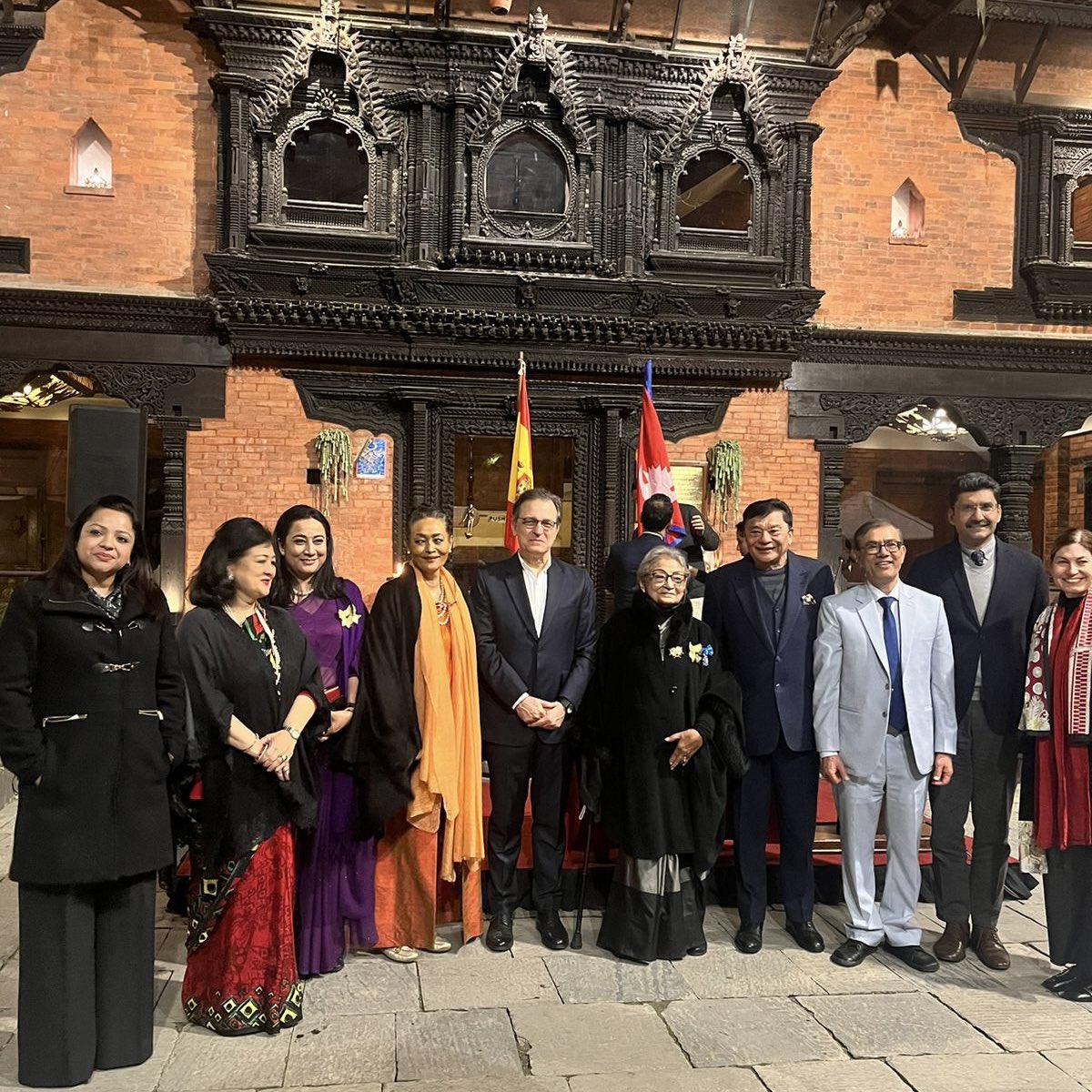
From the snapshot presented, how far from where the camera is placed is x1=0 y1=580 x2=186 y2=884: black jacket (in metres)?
3.08

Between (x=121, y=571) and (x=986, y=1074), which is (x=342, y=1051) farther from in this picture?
(x=986, y=1074)

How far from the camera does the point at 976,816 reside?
4449 mm

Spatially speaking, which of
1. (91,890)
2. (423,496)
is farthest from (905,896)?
(423,496)

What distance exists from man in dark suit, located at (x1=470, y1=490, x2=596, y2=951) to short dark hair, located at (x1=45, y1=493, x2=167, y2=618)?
61.8 inches

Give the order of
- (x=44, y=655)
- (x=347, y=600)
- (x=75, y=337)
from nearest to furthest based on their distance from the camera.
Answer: (x=44, y=655) < (x=347, y=600) < (x=75, y=337)

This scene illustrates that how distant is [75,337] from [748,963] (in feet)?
26.1

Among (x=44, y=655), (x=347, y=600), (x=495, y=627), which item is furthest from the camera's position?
(x=495, y=627)

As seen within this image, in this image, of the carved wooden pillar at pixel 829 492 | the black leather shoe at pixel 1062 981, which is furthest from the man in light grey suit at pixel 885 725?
the carved wooden pillar at pixel 829 492

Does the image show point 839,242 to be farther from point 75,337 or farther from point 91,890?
point 91,890

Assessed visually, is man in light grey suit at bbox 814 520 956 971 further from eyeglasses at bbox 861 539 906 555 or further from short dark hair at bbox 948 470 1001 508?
short dark hair at bbox 948 470 1001 508

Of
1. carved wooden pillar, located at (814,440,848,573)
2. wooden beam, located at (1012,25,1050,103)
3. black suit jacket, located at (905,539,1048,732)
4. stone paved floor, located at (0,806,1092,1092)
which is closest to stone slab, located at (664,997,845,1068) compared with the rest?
stone paved floor, located at (0,806,1092,1092)

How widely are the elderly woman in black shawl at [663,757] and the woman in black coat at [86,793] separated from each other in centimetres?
192

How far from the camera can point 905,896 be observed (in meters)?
4.33

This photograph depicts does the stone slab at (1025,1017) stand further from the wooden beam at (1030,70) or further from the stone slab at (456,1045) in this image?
the wooden beam at (1030,70)
